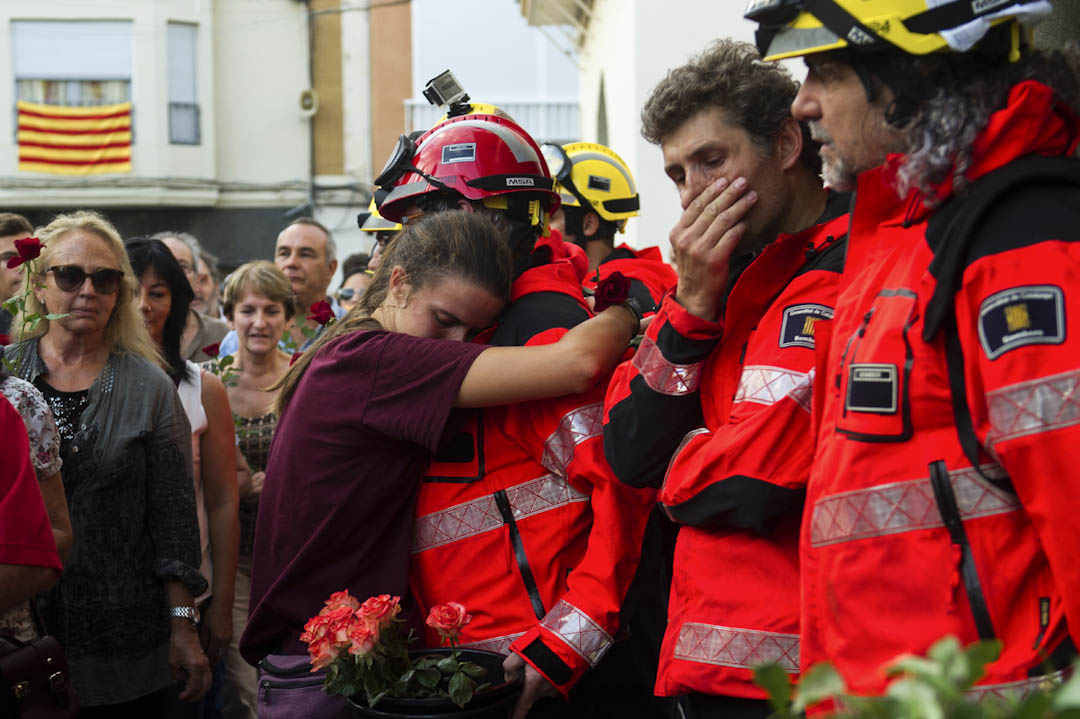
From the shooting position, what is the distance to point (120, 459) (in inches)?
170

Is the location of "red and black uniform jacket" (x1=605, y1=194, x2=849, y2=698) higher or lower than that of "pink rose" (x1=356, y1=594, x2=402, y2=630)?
higher

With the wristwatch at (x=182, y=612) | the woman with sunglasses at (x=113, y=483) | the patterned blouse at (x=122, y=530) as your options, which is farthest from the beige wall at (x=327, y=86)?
the wristwatch at (x=182, y=612)

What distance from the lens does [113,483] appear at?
170 inches

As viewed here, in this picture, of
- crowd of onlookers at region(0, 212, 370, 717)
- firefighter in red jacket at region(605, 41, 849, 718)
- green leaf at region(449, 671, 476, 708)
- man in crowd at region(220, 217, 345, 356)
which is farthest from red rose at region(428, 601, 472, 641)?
man in crowd at region(220, 217, 345, 356)

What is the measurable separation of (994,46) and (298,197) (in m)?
24.7

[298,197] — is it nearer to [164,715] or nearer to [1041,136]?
[164,715]

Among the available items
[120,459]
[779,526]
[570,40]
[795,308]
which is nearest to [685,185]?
[795,308]

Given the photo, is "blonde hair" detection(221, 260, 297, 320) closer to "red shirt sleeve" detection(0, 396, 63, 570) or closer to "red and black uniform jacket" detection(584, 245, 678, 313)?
"red and black uniform jacket" detection(584, 245, 678, 313)

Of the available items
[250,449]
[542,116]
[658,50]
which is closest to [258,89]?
[542,116]

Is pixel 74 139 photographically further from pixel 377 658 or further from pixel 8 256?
pixel 377 658

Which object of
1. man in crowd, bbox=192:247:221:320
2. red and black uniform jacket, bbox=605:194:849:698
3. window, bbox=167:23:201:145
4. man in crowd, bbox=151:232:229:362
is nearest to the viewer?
red and black uniform jacket, bbox=605:194:849:698

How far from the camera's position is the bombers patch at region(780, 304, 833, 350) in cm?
239

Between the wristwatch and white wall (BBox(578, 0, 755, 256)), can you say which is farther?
white wall (BBox(578, 0, 755, 256))

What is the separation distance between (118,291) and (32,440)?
46.5 inches
